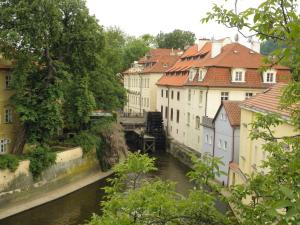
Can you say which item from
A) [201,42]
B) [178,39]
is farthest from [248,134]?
[178,39]

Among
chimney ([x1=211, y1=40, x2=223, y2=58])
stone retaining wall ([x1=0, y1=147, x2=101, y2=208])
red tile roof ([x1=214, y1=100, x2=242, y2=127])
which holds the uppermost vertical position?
chimney ([x1=211, y1=40, x2=223, y2=58])

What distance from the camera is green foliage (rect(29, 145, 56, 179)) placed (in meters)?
23.6

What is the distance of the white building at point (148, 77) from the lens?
49844 millimetres

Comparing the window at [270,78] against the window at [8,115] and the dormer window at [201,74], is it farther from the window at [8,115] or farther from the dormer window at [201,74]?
the window at [8,115]

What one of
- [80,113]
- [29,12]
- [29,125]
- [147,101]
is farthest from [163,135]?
[29,12]

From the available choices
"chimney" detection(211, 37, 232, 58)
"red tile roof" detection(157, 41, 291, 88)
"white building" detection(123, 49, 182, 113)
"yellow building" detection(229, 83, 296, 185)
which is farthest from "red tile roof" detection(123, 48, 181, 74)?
"yellow building" detection(229, 83, 296, 185)

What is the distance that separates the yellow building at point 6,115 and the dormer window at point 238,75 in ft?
54.6

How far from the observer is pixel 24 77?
2334 centimetres

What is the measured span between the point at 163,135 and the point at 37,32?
73.7ft

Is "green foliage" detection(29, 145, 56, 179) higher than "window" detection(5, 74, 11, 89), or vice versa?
"window" detection(5, 74, 11, 89)

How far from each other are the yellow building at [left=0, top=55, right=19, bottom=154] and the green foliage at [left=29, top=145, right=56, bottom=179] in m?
2.97

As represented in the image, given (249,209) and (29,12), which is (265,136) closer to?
(249,209)

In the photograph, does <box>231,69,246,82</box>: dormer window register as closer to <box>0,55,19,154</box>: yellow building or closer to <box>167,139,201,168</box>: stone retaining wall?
<box>167,139,201,168</box>: stone retaining wall

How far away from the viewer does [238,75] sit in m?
33.5
